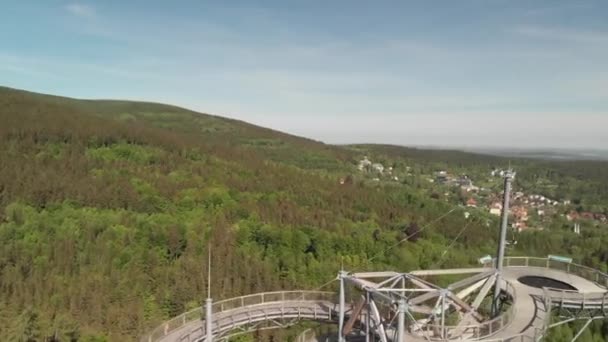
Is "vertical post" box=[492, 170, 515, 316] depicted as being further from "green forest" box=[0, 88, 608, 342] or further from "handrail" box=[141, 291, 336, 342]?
"green forest" box=[0, 88, 608, 342]

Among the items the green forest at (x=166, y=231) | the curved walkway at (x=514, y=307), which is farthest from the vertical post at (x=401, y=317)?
the green forest at (x=166, y=231)

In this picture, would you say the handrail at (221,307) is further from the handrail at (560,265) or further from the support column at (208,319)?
the handrail at (560,265)

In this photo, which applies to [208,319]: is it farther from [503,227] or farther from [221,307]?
[503,227]

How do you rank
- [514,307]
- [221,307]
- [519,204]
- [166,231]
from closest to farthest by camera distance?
[514,307], [221,307], [166,231], [519,204]

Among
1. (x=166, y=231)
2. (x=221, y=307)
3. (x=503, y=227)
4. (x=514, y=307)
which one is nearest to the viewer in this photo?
(x=514, y=307)

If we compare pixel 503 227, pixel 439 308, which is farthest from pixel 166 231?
pixel 439 308

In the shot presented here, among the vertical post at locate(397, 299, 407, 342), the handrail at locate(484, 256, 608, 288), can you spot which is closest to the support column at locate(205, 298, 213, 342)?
the vertical post at locate(397, 299, 407, 342)

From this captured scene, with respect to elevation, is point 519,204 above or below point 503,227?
below

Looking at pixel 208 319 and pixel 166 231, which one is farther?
pixel 166 231
